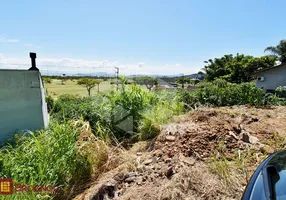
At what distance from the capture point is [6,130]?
3.87 meters

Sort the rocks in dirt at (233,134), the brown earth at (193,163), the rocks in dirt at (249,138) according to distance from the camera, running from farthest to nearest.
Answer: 1. the rocks in dirt at (233,134)
2. the rocks in dirt at (249,138)
3. the brown earth at (193,163)

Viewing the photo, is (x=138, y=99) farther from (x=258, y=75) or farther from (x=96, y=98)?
(x=258, y=75)

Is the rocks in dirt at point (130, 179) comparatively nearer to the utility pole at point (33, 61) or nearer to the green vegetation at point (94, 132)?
the green vegetation at point (94, 132)

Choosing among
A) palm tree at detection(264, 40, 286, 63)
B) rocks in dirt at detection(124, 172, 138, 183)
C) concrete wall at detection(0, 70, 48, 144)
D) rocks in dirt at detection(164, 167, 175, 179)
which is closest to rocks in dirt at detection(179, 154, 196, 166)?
rocks in dirt at detection(164, 167, 175, 179)

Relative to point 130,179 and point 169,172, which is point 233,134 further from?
point 130,179

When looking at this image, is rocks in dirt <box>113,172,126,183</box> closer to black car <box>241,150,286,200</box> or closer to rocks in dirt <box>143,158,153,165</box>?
rocks in dirt <box>143,158,153,165</box>

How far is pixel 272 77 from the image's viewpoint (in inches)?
424

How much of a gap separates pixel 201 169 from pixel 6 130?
164 inches

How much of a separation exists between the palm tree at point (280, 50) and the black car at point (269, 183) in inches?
867

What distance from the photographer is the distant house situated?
1010 centimetres

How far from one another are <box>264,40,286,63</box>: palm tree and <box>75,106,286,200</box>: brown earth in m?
19.6

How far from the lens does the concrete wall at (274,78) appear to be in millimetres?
10117

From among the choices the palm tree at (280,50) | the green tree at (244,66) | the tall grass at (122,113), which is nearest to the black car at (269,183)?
the tall grass at (122,113)

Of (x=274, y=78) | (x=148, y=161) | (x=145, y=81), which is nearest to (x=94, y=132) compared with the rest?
(x=148, y=161)
